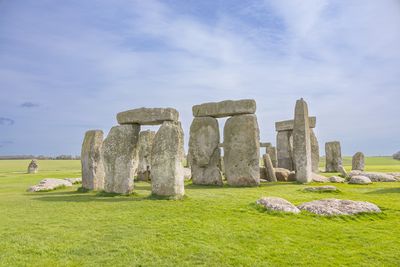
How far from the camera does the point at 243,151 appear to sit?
17.7m

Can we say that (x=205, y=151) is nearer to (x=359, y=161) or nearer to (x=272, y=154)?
(x=272, y=154)

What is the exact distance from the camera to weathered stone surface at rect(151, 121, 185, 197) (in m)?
12.0

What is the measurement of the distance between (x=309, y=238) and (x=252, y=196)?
524 cm

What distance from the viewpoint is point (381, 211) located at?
969 centimetres

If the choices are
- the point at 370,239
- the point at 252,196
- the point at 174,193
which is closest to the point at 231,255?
the point at 370,239

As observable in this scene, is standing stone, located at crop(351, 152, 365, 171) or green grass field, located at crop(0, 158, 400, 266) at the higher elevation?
standing stone, located at crop(351, 152, 365, 171)

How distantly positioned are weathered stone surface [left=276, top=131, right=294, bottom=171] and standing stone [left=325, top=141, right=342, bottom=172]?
426 cm

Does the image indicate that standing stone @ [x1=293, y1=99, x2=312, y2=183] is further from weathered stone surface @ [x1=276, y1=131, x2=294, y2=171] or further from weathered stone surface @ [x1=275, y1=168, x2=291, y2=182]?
weathered stone surface @ [x1=276, y1=131, x2=294, y2=171]

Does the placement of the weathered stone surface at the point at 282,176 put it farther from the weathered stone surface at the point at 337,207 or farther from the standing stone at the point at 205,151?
the weathered stone surface at the point at 337,207

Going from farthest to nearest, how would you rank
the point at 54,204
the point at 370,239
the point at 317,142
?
the point at 317,142, the point at 54,204, the point at 370,239

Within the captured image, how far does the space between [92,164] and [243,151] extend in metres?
7.60

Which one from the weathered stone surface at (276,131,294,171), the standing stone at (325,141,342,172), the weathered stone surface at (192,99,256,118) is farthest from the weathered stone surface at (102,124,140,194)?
the standing stone at (325,141,342,172)

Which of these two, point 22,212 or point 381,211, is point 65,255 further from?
point 381,211

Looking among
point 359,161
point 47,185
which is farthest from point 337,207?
point 359,161
